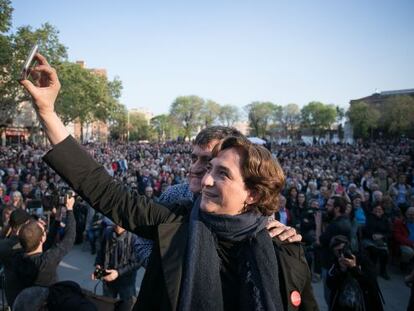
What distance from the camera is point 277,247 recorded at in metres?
1.53

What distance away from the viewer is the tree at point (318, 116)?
93250 millimetres

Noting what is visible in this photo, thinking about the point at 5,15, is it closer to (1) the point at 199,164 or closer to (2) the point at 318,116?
(1) the point at 199,164

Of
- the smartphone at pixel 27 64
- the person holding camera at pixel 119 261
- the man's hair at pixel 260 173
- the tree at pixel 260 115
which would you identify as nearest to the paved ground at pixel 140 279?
the person holding camera at pixel 119 261


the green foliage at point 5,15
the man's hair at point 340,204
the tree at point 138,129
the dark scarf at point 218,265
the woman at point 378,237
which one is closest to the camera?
the dark scarf at point 218,265

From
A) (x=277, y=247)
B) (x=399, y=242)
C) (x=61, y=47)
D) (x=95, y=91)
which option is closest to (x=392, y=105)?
(x=95, y=91)

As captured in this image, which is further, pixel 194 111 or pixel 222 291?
pixel 194 111

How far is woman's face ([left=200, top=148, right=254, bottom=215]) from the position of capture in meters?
1.53

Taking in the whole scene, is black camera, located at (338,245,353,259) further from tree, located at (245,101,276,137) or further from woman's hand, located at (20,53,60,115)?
tree, located at (245,101,276,137)

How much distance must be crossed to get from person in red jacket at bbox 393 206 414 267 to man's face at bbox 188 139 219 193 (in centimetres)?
678

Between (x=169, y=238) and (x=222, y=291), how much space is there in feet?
1.09

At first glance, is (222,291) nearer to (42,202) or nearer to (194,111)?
(42,202)

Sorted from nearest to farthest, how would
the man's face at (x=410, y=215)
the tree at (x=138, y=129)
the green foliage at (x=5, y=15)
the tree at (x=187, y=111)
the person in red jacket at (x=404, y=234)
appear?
the person in red jacket at (x=404, y=234), the man's face at (x=410, y=215), the green foliage at (x=5, y=15), the tree at (x=187, y=111), the tree at (x=138, y=129)

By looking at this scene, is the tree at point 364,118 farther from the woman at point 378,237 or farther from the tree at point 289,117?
the woman at point 378,237

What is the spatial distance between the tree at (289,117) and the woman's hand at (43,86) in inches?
4010
